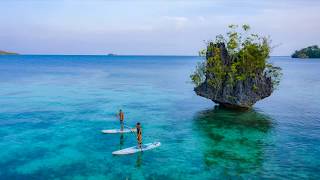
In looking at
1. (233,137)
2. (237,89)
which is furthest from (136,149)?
(237,89)

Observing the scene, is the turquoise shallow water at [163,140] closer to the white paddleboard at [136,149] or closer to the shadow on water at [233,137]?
the shadow on water at [233,137]

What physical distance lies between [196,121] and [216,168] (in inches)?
765

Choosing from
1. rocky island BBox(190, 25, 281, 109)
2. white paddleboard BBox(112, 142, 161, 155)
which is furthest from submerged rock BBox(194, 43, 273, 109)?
white paddleboard BBox(112, 142, 161, 155)

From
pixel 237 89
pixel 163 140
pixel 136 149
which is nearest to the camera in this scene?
pixel 136 149

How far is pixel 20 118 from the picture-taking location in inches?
2101

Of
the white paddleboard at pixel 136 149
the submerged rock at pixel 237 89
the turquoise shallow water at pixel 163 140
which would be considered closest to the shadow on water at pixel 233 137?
the turquoise shallow water at pixel 163 140

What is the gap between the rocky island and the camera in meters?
56.8

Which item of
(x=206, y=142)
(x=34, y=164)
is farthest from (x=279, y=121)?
(x=34, y=164)

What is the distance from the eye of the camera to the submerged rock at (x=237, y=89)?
57.0 meters

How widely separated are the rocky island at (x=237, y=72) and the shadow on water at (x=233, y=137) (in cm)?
272

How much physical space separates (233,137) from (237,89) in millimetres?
14133

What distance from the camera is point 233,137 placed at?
44.1 m

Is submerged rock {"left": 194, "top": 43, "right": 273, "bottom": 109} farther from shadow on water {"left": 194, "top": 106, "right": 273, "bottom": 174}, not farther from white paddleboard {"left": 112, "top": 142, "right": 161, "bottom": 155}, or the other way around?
white paddleboard {"left": 112, "top": 142, "right": 161, "bottom": 155}

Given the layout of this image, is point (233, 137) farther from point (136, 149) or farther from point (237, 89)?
point (237, 89)
